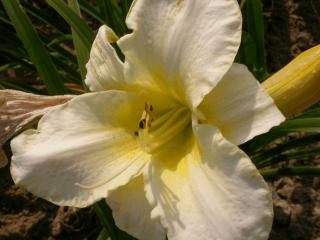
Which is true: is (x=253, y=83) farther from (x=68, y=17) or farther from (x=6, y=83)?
(x=6, y=83)

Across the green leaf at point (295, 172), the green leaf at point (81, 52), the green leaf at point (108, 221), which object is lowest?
the green leaf at point (295, 172)

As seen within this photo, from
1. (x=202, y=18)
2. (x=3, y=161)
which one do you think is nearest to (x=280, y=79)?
(x=202, y=18)

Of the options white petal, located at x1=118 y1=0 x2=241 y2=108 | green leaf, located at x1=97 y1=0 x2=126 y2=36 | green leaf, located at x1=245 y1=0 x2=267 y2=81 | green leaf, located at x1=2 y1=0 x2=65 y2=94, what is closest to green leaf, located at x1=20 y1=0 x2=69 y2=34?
green leaf, located at x1=97 y1=0 x2=126 y2=36

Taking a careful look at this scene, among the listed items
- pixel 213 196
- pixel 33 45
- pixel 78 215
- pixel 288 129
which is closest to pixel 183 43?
pixel 213 196

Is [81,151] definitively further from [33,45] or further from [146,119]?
[33,45]

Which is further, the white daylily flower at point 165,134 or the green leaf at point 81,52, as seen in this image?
the green leaf at point 81,52

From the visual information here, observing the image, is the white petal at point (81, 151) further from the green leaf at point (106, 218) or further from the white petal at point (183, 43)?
the green leaf at point (106, 218)

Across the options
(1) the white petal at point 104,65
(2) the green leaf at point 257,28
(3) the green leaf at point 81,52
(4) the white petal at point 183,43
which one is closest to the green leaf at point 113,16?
(3) the green leaf at point 81,52

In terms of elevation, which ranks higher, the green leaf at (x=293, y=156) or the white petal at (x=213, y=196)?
the white petal at (x=213, y=196)

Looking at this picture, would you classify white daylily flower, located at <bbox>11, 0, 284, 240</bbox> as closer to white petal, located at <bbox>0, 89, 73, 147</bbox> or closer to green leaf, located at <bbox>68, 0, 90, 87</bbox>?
white petal, located at <bbox>0, 89, 73, 147</bbox>

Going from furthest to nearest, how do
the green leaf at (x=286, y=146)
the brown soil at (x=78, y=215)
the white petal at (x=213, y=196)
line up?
the brown soil at (x=78, y=215), the green leaf at (x=286, y=146), the white petal at (x=213, y=196)
